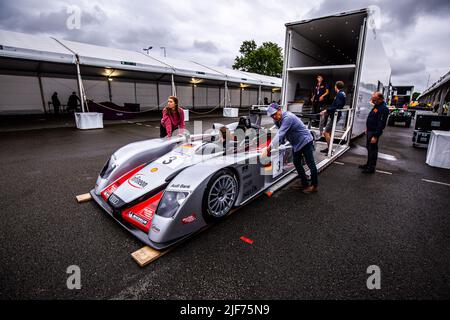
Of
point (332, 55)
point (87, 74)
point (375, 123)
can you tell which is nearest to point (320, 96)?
point (375, 123)

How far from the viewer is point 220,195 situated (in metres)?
2.63

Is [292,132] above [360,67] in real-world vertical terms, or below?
below

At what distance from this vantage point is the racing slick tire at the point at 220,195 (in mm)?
2422

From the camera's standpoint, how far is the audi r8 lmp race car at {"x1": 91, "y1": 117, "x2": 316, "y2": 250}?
2.20 metres

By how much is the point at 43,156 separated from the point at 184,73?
10.2 m

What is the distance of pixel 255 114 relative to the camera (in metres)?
4.78

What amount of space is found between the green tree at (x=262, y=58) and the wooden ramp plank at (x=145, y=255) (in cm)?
4148

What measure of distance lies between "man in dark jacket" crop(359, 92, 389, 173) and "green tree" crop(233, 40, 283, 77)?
37.8 metres

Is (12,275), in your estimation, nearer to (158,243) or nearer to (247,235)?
(158,243)

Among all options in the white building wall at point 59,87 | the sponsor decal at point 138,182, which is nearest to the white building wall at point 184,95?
the white building wall at point 59,87

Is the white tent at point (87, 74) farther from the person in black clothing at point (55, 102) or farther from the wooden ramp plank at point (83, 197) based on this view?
the wooden ramp plank at point (83, 197)

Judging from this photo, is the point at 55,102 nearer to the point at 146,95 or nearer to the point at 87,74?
the point at 87,74

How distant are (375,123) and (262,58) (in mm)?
38688
